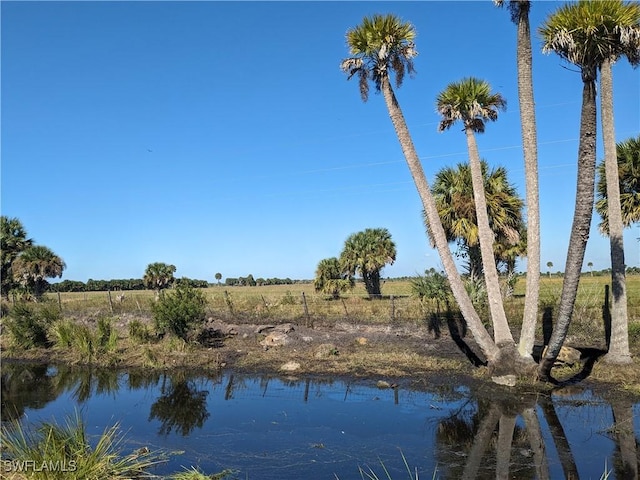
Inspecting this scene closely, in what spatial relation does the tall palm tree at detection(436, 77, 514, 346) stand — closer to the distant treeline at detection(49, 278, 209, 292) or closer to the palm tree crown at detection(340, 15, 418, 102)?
the palm tree crown at detection(340, 15, 418, 102)

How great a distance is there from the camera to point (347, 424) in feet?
33.3

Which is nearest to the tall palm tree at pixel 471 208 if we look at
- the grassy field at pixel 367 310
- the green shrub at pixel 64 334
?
the grassy field at pixel 367 310

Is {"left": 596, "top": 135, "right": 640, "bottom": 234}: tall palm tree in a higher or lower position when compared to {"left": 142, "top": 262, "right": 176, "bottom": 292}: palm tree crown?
higher

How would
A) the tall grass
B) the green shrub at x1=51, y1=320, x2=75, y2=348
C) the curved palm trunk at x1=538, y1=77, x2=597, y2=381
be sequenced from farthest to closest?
the green shrub at x1=51, y1=320, x2=75, y2=348 < the curved palm trunk at x1=538, y1=77, x2=597, y2=381 < the tall grass

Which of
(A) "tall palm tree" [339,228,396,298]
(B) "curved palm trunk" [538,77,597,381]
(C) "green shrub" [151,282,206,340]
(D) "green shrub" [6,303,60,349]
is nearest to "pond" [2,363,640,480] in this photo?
(B) "curved palm trunk" [538,77,597,381]

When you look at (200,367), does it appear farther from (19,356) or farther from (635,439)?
(635,439)

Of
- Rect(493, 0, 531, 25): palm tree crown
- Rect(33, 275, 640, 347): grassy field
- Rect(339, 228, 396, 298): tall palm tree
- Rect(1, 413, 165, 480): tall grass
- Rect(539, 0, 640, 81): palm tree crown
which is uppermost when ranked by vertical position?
Rect(493, 0, 531, 25): palm tree crown

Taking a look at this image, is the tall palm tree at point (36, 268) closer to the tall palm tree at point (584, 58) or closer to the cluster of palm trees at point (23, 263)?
the cluster of palm trees at point (23, 263)

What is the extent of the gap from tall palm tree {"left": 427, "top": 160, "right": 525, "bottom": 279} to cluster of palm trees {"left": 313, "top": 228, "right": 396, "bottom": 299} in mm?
8778

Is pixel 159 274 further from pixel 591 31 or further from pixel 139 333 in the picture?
pixel 591 31

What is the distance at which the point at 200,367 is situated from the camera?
16.6 m

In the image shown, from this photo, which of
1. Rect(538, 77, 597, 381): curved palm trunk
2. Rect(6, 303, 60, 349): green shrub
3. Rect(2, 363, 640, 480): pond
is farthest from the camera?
Rect(6, 303, 60, 349): green shrub

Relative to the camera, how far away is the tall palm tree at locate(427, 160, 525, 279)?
21.8 meters

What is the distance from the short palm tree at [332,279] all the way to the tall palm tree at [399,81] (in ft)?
62.2
